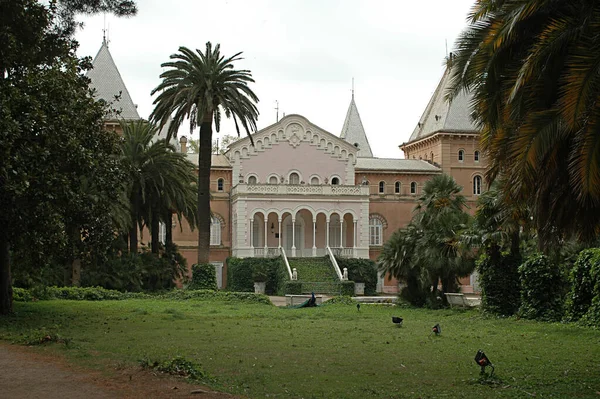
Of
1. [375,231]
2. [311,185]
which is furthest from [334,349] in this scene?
[375,231]

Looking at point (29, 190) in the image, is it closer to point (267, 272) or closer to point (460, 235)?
point (460, 235)

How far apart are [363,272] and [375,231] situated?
29.5 feet

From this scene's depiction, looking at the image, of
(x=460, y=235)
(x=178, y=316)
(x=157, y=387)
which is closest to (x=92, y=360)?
(x=157, y=387)

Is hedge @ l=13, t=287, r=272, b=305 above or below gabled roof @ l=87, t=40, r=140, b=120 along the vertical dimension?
below

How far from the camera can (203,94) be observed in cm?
3825

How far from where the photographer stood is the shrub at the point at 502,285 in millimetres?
27391

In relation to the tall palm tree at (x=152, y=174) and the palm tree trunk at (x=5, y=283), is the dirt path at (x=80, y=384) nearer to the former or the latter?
the palm tree trunk at (x=5, y=283)

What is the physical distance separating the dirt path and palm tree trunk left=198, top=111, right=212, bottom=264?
25732mm

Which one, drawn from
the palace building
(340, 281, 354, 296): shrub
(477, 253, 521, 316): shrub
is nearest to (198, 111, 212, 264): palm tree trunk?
(340, 281, 354, 296): shrub

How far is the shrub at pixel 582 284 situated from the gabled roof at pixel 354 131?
51232 mm

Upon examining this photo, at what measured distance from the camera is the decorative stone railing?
56469 mm

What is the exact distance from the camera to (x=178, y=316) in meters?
24.4

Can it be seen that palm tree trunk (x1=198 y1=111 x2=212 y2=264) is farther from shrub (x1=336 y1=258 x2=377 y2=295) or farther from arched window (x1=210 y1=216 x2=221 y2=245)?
arched window (x1=210 y1=216 x2=221 y2=245)

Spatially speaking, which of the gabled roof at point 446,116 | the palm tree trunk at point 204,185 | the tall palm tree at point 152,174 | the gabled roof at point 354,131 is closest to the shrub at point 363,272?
the gabled roof at point 446,116
